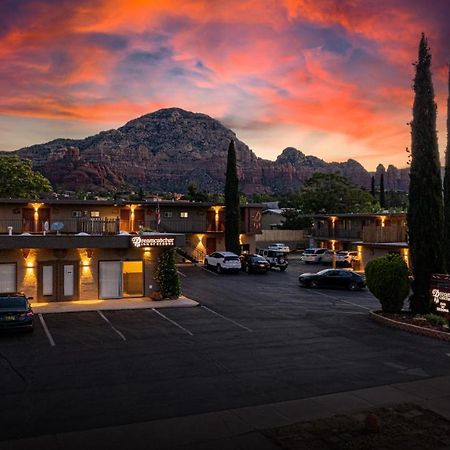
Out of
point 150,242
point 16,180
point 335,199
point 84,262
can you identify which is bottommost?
point 84,262

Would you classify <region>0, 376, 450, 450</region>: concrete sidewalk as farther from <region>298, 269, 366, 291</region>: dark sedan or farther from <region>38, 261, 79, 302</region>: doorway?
<region>298, 269, 366, 291</region>: dark sedan

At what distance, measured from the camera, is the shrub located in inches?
869

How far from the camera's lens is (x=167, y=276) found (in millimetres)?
29438

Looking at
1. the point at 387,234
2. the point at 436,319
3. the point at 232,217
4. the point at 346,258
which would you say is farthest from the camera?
the point at 346,258

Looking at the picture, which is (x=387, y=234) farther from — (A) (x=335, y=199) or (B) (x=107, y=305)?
(A) (x=335, y=199)

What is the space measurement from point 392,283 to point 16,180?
195ft

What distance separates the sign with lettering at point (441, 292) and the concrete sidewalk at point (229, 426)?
9.64 meters

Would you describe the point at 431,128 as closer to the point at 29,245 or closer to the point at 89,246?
the point at 89,246

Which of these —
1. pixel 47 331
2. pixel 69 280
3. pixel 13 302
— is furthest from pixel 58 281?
pixel 47 331

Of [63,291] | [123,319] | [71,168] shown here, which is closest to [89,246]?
Result: [63,291]

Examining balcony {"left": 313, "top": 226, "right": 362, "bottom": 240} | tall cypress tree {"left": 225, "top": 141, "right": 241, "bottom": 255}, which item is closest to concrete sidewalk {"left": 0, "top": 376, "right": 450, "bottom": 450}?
tall cypress tree {"left": 225, "top": 141, "right": 241, "bottom": 255}

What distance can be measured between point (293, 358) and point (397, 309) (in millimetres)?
9952

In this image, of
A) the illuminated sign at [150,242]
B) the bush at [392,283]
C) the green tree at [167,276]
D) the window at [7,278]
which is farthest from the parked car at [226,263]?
the window at [7,278]

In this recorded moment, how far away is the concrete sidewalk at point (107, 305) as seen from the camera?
25.5 meters
